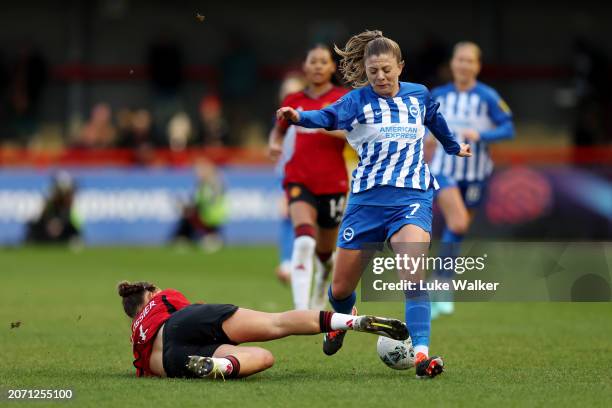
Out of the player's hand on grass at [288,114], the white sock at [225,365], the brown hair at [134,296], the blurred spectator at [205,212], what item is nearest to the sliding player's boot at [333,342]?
the white sock at [225,365]

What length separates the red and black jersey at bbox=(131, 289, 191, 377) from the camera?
25.0 ft

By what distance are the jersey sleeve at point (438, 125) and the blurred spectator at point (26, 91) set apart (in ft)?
63.3

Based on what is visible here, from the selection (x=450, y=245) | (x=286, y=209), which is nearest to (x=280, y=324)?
(x=286, y=209)

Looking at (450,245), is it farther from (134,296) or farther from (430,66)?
(430,66)

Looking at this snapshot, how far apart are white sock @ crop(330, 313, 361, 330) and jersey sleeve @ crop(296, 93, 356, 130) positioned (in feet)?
4.09

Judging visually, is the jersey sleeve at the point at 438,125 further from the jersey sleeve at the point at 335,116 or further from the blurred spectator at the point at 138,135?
the blurred spectator at the point at 138,135

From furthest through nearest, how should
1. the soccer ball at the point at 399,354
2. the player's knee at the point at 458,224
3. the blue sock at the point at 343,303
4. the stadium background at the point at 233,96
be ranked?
the stadium background at the point at 233,96 → the player's knee at the point at 458,224 → the blue sock at the point at 343,303 → the soccer ball at the point at 399,354

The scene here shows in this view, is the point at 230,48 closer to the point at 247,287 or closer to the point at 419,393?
the point at 247,287

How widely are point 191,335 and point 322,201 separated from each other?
3.41 meters

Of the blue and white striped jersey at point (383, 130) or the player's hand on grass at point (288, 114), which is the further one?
the blue and white striped jersey at point (383, 130)

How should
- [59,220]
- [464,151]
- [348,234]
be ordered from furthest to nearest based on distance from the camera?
[59,220]
[464,151]
[348,234]

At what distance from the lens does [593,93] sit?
26.7 meters

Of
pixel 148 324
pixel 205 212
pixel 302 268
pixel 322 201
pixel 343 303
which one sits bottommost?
pixel 148 324

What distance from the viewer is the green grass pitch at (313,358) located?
692cm
